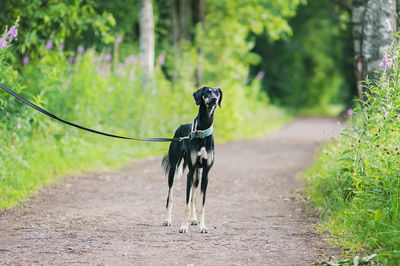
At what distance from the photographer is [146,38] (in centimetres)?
1434

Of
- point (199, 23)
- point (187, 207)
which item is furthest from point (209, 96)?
point (199, 23)

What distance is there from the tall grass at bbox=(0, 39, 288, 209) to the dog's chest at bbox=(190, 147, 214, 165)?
3.00m

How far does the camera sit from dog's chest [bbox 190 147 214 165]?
224 inches

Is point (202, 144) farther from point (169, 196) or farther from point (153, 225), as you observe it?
point (153, 225)

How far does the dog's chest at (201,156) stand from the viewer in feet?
18.7

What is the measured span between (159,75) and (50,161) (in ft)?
21.0

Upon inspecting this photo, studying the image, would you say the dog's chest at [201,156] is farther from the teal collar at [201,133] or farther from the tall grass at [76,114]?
the tall grass at [76,114]

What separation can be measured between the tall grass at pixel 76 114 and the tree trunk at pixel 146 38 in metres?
0.27

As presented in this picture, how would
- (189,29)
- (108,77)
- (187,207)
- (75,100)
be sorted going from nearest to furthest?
1. (187,207)
2. (75,100)
3. (108,77)
4. (189,29)

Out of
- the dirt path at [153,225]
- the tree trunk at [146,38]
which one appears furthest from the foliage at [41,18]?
the tree trunk at [146,38]

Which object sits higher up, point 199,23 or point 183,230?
point 199,23

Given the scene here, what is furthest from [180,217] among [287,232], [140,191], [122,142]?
[122,142]

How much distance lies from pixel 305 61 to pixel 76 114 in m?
38.7

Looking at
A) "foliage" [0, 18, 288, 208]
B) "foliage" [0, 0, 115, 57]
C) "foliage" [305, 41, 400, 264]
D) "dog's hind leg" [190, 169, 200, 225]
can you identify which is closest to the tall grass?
"foliage" [0, 18, 288, 208]
